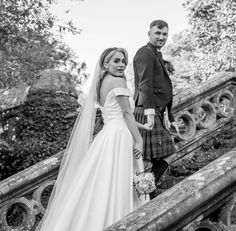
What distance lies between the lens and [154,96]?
13.9 ft

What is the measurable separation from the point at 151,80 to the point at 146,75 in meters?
0.07

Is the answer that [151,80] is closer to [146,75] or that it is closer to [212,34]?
[146,75]

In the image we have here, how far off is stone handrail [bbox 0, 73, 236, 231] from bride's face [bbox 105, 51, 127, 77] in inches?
48.3

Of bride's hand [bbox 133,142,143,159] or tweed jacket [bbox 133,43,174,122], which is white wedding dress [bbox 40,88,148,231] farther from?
tweed jacket [bbox 133,43,174,122]

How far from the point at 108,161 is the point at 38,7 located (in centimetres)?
599

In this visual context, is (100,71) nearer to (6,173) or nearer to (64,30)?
(6,173)

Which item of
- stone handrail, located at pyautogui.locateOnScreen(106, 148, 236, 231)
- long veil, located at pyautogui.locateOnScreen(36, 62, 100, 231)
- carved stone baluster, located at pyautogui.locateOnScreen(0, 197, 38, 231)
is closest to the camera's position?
stone handrail, located at pyautogui.locateOnScreen(106, 148, 236, 231)

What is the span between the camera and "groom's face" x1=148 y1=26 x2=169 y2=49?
168 inches

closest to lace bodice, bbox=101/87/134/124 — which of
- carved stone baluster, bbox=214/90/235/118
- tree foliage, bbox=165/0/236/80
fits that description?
carved stone baluster, bbox=214/90/235/118

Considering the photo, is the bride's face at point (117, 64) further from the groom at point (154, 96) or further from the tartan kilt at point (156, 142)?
the tartan kilt at point (156, 142)

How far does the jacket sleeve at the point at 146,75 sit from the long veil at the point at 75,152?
18.3 inches

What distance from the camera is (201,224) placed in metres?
2.12

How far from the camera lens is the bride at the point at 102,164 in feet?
11.3

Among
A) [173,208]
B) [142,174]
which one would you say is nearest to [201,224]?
[173,208]
